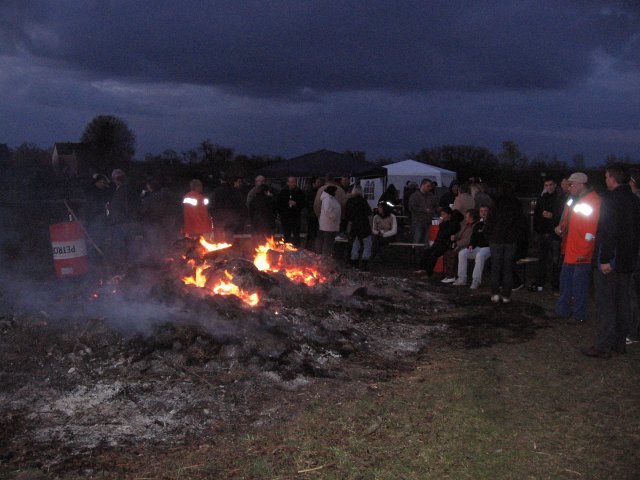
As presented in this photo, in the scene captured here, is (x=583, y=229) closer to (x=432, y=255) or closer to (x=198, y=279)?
(x=432, y=255)

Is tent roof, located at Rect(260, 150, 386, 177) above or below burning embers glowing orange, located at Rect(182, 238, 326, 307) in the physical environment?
above

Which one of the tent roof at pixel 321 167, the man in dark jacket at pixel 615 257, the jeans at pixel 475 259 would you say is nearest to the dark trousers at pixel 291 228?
the jeans at pixel 475 259

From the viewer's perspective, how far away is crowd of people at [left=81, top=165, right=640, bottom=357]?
A: 22.3 ft

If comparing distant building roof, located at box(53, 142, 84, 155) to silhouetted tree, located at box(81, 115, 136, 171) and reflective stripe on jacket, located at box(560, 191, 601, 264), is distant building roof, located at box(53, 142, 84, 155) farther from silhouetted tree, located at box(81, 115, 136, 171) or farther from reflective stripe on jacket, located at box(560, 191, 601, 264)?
reflective stripe on jacket, located at box(560, 191, 601, 264)

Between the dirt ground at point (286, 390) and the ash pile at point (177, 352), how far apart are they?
0.02m

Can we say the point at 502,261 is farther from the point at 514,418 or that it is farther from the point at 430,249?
the point at 514,418

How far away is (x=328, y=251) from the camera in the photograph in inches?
488

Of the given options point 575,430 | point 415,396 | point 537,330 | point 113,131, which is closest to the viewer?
point 575,430

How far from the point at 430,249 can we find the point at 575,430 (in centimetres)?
803

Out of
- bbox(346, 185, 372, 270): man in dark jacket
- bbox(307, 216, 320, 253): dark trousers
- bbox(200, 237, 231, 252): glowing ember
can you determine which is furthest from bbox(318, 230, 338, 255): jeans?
bbox(200, 237, 231, 252): glowing ember

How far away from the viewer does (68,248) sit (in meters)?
9.35

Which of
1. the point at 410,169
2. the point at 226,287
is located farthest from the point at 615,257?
the point at 410,169

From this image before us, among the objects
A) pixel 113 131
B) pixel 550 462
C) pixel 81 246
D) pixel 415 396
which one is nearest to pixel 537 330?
pixel 415 396

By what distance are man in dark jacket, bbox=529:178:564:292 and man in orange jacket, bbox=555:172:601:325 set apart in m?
1.92
